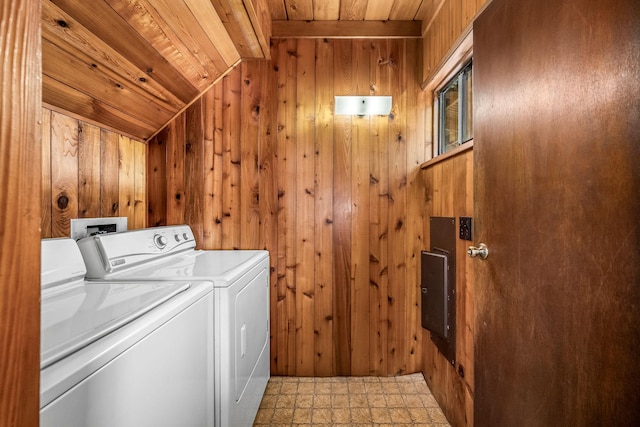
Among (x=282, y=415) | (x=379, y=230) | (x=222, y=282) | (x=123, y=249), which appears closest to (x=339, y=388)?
(x=282, y=415)

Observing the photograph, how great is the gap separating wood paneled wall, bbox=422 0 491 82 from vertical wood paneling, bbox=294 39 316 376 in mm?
779

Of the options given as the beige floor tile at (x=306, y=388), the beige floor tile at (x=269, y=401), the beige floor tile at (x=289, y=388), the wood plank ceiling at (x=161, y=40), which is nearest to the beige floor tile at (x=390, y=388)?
the beige floor tile at (x=306, y=388)

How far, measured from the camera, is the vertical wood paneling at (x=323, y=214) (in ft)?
7.44

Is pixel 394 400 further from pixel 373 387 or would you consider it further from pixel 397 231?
pixel 397 231

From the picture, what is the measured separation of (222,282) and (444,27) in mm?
1834

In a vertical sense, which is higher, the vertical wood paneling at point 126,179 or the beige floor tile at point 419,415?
the vertical wood paneling at point 126,179

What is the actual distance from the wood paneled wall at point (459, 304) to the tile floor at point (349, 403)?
0.15 meters

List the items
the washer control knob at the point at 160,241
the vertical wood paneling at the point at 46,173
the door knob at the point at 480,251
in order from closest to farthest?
the door knob at the point at 480,251 < the vertical wood paneling at the point at 46,173 < the washer control knob at the point at 160,241

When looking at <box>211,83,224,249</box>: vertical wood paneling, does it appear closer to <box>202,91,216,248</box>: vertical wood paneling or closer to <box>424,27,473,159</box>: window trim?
<box>202,91,216,248</box>: vertical wood paneling

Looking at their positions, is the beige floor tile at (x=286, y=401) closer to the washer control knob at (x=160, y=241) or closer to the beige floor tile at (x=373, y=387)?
the beige floor tile at (x=373, y=387)

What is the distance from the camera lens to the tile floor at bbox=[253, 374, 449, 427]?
1.82 meters

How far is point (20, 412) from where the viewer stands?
0.35 meters

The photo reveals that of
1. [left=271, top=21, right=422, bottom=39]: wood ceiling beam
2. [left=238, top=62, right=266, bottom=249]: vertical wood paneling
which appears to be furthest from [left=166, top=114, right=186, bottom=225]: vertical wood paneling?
[left=271, top=21, right=422, bottom=39]: wood ceiling beam

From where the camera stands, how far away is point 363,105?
6.97 feet
